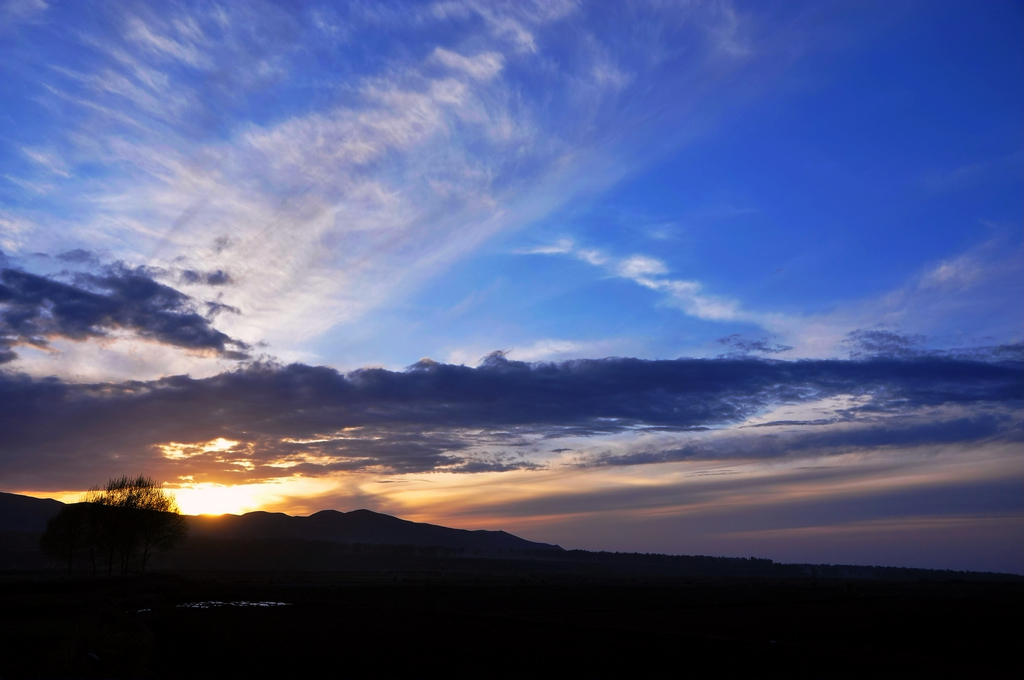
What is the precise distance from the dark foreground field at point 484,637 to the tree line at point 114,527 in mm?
23097

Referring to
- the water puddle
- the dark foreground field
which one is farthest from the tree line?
the water puddle

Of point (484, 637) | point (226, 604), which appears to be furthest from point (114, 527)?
point (484, 637)

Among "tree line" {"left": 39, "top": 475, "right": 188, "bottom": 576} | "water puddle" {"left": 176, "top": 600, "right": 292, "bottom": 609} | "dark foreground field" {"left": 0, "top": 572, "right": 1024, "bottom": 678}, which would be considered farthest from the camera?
"tree line" {"left": 39, "top": 475, "right": 188, "bottom": 576}

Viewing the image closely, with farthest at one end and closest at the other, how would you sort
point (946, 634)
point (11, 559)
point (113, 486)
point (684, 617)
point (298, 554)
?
point (298, 554)
point (11, 559)
point (113, 486)
point (684, 617)
point (946, 634)

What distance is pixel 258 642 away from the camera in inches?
1213

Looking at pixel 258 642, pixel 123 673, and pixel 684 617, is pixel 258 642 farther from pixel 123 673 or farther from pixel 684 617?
pixel 684 617

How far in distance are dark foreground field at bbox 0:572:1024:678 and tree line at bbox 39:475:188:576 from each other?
75.8 ft

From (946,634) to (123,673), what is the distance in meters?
41.8

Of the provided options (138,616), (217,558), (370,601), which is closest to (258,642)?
(138,616)

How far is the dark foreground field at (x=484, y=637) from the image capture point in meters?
24.5

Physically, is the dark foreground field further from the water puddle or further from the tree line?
the tree line

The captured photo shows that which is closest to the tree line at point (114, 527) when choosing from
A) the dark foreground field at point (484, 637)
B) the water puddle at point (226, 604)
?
the dark foreground field at point (484, 637)

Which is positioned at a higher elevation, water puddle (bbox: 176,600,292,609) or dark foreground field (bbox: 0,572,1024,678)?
dark foreground field (bbox: 0,572,1024,678)

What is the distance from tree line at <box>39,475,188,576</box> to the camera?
82.8 m
